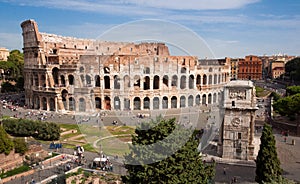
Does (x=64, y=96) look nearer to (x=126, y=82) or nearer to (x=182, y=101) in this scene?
(x=126, y=82)

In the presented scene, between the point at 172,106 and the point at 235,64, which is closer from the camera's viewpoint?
the point at 172,106

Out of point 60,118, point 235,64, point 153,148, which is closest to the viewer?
point 153,148

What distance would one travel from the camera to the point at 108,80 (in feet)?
160

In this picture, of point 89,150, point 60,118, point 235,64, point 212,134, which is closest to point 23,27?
point 60,118

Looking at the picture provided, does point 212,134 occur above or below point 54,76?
below

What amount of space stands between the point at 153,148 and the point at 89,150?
1539 cm

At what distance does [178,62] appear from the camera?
50.6m

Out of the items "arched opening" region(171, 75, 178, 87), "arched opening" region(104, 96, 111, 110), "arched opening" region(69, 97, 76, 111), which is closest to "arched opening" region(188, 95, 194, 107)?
"arched opening" region(171, 75, 178, 87)

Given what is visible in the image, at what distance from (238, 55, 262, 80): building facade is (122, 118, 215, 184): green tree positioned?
9882 cm

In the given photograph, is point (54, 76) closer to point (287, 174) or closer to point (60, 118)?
point (60, 118)

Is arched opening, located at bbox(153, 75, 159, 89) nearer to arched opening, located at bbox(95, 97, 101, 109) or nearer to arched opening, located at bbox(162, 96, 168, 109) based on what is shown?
arched opening, located at bbox(162, 96, 168, 109)

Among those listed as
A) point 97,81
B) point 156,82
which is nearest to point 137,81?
point 156,82

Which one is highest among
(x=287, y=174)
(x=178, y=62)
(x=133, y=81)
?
(x=178, y=62)

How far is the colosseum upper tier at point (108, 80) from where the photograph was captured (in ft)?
153
